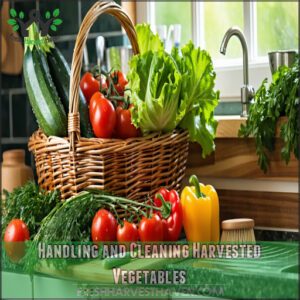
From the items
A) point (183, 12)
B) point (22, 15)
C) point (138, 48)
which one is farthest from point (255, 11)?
point (22, 15)

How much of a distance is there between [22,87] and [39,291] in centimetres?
95

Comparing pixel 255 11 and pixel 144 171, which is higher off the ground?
pixel 255 11

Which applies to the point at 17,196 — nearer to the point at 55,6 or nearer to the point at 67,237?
the point at 67,237

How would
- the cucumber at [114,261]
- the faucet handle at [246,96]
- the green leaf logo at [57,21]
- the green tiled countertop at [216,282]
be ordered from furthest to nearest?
1. the green leaf logo at [57,21]
2. the faucet handle at [246,96]
3. the cucumber at [114,261]
4. the green tiled countertop at [216,282]

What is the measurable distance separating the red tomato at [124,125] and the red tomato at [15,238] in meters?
0.31

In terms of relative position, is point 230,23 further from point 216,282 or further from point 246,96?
point 216,282

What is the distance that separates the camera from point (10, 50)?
2.46 metres

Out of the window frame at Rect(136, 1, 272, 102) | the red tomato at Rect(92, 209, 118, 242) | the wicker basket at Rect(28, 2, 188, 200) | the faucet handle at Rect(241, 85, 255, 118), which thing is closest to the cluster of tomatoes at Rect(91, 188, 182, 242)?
the red tomato at Rect(92, 209, 118, 242)

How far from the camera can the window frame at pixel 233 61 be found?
2244mm

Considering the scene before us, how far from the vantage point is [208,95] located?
6.21 feet

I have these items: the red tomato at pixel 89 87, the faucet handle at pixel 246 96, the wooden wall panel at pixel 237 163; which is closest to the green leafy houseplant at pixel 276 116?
the wooden wall panel at pixel 237 163

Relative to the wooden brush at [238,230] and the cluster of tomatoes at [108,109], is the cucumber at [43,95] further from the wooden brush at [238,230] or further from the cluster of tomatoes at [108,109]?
the wooden brush at [238,230]

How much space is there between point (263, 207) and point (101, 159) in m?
0.44

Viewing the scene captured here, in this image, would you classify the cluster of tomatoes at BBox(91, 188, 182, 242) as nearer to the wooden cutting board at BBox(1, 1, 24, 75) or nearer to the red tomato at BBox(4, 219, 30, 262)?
the red tomato at BBox(4, 219, 30, 262)
